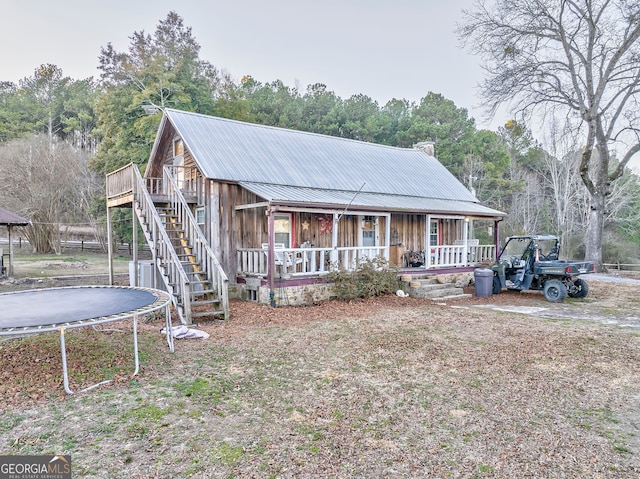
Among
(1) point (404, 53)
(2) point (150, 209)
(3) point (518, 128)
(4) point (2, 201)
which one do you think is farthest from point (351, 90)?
(2) point (150, 209)

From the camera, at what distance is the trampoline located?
430 centimetres

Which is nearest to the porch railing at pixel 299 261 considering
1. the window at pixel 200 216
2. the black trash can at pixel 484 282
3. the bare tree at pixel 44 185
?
the window at pixel 200 216

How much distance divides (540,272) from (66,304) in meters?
11.6

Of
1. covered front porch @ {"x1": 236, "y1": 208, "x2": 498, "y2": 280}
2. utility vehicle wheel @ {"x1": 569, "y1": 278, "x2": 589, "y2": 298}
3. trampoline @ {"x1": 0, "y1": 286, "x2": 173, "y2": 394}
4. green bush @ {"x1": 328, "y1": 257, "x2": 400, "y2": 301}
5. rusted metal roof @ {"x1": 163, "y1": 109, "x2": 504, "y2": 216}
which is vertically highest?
rusted metal roof @ {"x1": 163, "y1": 109, "x2": 504, "y2": 216}

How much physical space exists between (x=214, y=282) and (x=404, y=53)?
65.4 ft

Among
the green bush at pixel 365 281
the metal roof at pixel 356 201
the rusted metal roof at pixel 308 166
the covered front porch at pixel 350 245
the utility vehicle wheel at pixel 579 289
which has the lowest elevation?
the utility vehicle wheel at pixel 579 289

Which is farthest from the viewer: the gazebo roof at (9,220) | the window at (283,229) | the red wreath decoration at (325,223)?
the gazebo roof at (9,220)

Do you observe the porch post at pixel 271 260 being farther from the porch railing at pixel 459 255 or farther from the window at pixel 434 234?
the window at pixel 434 234

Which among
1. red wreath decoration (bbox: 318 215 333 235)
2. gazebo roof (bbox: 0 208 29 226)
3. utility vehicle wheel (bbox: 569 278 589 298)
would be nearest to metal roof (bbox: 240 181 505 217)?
red wreath decoration (bbox: 318 215 333 235)

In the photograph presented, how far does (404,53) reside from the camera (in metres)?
23.0

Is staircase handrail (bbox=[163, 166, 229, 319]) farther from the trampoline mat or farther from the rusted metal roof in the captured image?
the trampoline mat

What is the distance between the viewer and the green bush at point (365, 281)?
428 inches

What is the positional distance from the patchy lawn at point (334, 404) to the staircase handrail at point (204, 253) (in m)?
1.18

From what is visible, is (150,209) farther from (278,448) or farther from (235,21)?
(235,21)
